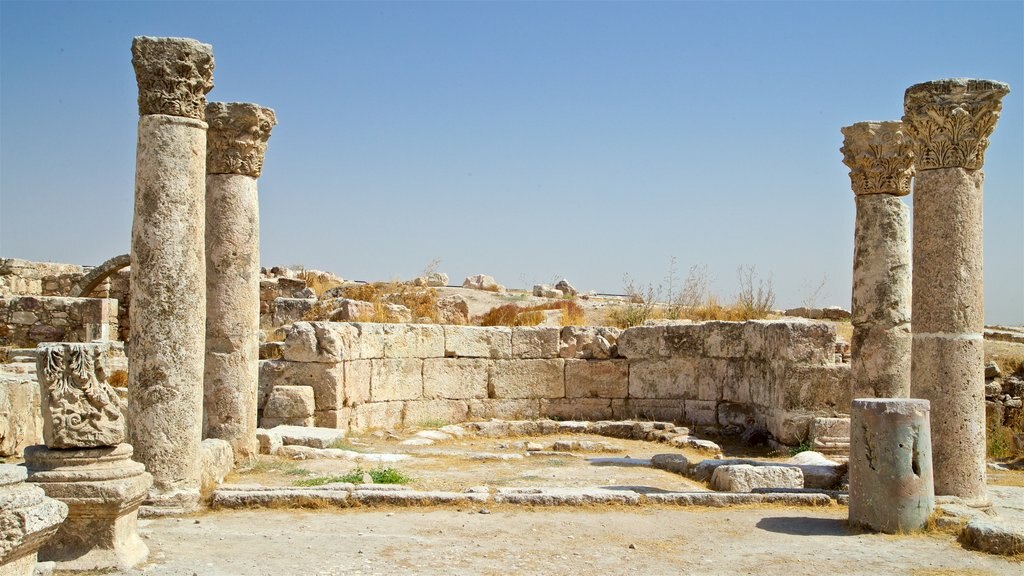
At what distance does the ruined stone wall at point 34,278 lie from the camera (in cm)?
2206

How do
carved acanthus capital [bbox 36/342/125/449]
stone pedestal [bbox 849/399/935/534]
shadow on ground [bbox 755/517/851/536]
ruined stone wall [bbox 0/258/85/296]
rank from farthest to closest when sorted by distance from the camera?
ruined stone wall [bbox 0/258/85/296]
shadow on ground [bbox 755/517/851/536]
stone pedestal [bbox 849/399/935/534]
carved acanthus capital [bbox 36/342/125/449]

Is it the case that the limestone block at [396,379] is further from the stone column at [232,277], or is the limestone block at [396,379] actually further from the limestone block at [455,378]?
the stone column at [232,277]

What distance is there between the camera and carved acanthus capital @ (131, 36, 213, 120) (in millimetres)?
8195

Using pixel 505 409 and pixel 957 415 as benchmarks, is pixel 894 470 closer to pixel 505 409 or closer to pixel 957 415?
pixel 957 415

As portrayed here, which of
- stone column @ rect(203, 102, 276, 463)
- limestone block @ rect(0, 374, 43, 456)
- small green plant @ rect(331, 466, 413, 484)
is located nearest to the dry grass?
stone column @ rect(203, 102, 276, 463)

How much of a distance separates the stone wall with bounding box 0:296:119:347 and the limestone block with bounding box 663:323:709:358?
10340 mm

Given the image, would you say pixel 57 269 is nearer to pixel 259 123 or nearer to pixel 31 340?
pixel 31 340

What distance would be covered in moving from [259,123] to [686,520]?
621 cm

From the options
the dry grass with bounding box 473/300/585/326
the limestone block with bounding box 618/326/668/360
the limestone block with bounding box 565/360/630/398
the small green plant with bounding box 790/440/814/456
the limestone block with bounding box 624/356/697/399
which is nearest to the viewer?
the small green plant with bounding box 790/440/814/456

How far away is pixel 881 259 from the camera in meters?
11.3

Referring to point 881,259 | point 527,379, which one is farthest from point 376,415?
point 881,259

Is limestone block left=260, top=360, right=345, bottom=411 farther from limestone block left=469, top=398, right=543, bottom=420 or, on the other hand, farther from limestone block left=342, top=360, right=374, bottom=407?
limestone block left=469, top=398, right=543, bottom=420

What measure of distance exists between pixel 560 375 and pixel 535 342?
0.70 metres

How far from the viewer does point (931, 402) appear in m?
8.42
